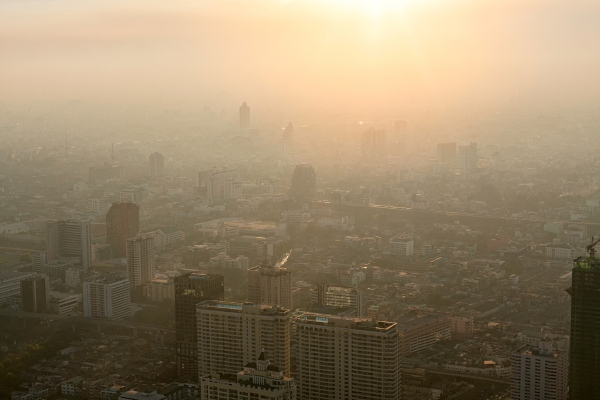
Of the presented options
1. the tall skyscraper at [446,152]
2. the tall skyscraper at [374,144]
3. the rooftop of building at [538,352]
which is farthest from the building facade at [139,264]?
the tall skyscraper at [446,152]

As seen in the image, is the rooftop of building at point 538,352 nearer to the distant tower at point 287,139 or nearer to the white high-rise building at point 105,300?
the white high-rise building at point 105,300

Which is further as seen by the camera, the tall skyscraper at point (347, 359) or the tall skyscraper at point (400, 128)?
the tall skyscraper at point (400, 128)

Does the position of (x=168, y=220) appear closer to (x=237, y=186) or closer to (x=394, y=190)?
(x=237, y=186)

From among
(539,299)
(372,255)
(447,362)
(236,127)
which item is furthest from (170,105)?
(447,362)

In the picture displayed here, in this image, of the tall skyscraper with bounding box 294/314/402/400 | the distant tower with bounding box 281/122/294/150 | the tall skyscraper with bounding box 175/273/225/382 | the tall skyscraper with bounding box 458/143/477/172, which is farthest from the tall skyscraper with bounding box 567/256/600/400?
the distant tower with bounding box 281/122/294/150

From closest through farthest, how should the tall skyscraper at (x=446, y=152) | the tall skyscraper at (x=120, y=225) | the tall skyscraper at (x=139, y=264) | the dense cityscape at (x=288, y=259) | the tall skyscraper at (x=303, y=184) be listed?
1. the dense cityscape at (x=288, y=259)
2. the tall skyscraper at (x=139, y=264)
3. the tall skyscraper at (x=120, y=225)
4. the tall skyscraper at (x=303, y=184)
5. the tall skyscraper at (x=446, y=152)

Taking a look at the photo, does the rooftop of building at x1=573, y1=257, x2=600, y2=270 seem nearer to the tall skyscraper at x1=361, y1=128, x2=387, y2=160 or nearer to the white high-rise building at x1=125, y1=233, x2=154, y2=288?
the white high-rise building at x1=125, y1=233, x2=154, y2=288

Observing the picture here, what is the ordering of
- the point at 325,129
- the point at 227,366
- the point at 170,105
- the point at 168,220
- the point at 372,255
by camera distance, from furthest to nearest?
the point at 325,129
the point at 170,105
the point at 168,220
the point at 372,255
the point at 227,366
